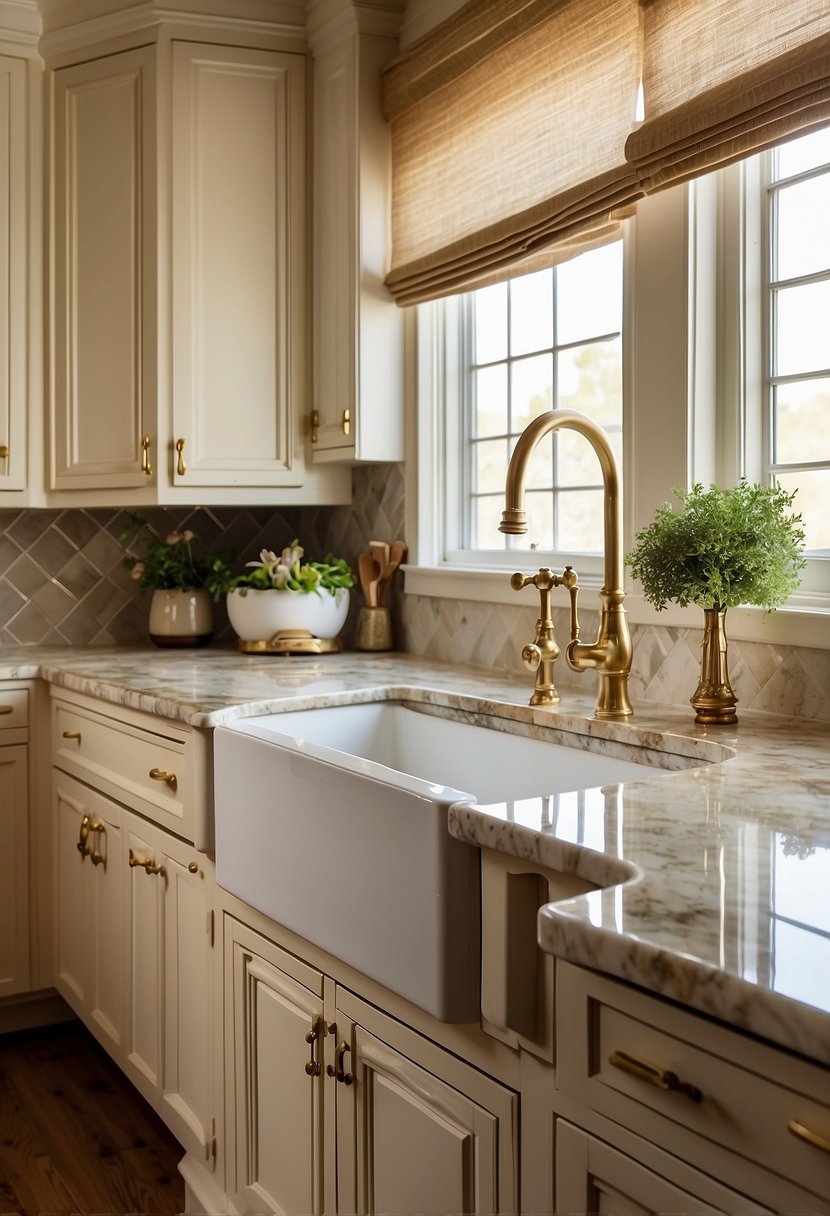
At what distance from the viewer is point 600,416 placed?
7.68 feet

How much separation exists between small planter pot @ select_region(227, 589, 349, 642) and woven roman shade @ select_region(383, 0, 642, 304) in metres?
0.78

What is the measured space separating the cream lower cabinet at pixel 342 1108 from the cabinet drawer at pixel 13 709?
1.11 meters

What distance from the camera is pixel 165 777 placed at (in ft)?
6.98

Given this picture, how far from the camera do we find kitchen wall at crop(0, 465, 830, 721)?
2.61 m

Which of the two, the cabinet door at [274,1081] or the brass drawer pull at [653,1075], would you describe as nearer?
the brass drawer pull at [653,1075]

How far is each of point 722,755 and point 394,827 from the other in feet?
1.64

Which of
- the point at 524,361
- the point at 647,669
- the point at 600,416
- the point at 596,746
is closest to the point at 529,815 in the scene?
the point at 596,746

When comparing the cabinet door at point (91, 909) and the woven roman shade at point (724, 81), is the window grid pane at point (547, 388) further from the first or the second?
the cabinet door at point (91, 909)

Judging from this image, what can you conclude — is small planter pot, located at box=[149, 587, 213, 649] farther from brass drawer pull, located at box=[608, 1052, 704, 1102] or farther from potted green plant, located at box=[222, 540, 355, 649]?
brass drawer pull, located at box=[608, 1052, 704, 1102]

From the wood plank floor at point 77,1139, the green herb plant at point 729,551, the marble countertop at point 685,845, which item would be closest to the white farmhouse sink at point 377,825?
the marble countertop at point 685,845

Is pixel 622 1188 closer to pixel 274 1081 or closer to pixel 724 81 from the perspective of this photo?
pixel 274 1081

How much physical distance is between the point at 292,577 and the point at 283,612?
3.7 inches

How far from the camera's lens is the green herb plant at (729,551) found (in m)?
→ 1.69

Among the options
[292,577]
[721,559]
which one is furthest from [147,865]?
[721,559]
